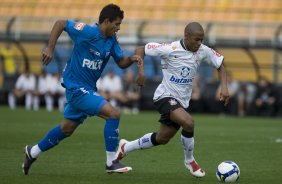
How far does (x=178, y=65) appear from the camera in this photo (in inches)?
440

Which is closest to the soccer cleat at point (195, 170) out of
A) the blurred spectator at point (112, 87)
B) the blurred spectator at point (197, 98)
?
the blurred spectator at point (197, 98)

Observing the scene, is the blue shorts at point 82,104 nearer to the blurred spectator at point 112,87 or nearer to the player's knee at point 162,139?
the player's knee at point 162,139

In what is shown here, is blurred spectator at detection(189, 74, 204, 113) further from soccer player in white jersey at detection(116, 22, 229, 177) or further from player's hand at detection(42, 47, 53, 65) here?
player's hand at detection(42, 47, 53, 65)

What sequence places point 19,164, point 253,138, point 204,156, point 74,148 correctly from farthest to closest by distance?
point 253,138, point 74,148, point 204,156, point 19,164

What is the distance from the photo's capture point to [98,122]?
2450cm

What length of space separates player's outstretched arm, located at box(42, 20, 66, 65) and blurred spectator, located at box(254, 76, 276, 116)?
65.2 ft

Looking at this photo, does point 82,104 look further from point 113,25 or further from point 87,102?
point 113,25

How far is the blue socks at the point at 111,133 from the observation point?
10.5 metres

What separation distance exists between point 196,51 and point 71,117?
2.01 meters

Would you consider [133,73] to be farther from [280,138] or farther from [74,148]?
[74,148]

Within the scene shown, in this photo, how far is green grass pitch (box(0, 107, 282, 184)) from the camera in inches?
417

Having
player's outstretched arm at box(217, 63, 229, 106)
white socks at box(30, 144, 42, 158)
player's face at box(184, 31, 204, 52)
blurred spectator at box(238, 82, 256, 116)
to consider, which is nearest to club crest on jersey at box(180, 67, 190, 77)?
player's face at box(184, 31, 204, 52)

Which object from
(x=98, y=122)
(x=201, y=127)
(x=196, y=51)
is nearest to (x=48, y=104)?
(x=98, y=122)

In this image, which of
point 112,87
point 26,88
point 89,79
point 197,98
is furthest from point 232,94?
point 89,79
